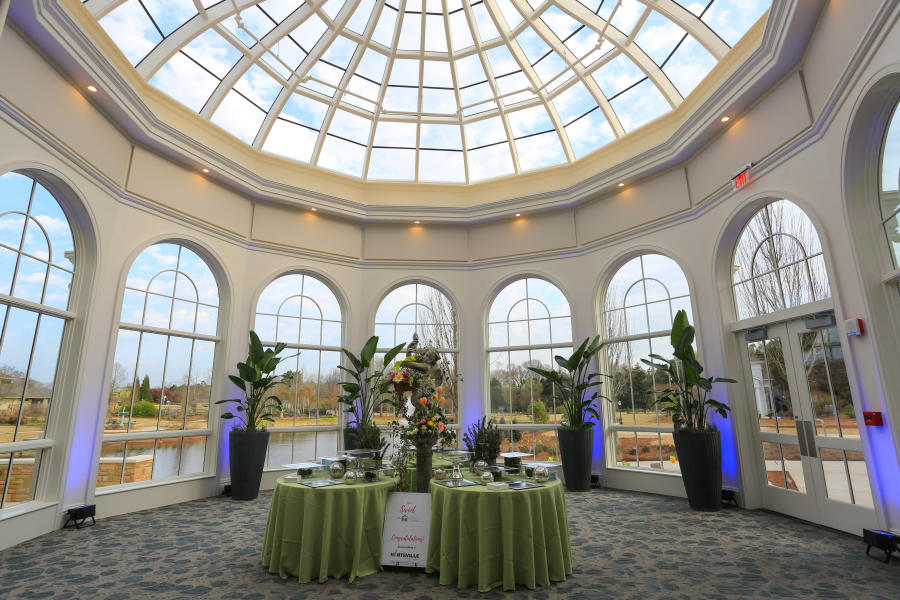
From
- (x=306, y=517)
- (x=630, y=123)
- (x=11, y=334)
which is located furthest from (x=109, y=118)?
(x=630, y=123)

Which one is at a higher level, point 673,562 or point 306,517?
point 306,517

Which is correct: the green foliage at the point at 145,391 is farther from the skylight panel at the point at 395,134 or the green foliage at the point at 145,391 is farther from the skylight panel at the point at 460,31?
the skylight panel at the point at 460,31

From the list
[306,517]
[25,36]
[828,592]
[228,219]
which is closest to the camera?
[828,592]

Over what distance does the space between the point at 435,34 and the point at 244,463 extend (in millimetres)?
7144

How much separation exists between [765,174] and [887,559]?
3.91m

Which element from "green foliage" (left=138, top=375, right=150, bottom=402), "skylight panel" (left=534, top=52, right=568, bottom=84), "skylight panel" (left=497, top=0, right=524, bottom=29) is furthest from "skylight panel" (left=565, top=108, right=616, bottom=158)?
"green foliage" (left=138, top=375, right=150, bottom=402)

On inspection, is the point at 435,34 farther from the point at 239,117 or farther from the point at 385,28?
the point at 239,117

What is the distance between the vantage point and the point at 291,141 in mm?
8016

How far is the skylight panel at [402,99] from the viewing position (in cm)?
796

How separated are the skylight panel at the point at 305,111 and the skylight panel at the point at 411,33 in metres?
1.69

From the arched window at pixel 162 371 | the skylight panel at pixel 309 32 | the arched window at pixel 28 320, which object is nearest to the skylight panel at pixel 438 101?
the skylight panel at pixel 309 32

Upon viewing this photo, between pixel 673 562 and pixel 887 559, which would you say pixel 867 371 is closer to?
pixel 887 559

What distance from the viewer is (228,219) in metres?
7.35

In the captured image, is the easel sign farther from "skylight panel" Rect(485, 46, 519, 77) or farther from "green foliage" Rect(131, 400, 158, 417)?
"skylight panel" Rect(485, 46, 519, 77)
